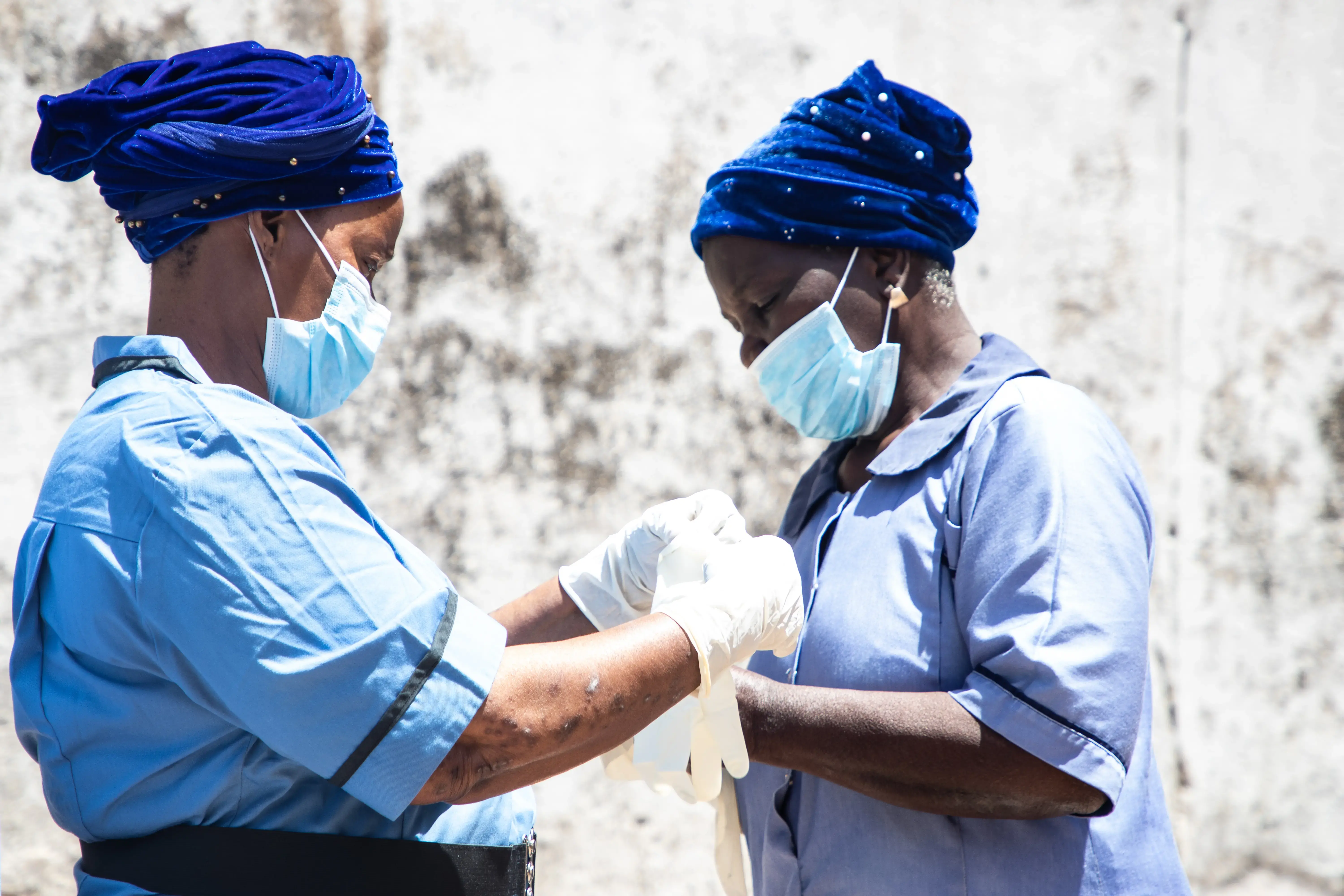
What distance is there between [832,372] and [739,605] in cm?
72

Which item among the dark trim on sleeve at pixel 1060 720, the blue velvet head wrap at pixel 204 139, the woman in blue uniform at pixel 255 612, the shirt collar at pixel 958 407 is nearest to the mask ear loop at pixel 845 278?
the shirt collar at pixel 958 407

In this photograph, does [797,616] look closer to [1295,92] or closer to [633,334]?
[633,334]

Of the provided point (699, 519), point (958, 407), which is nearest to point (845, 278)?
point (958, 407)

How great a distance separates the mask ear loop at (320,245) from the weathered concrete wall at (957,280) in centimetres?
178

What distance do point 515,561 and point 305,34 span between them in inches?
72.3

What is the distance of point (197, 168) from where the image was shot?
53.4 inches

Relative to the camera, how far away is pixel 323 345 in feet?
5.06

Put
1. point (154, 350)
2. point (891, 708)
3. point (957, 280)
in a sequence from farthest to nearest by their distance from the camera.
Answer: point (957, 280) < point (891, 708) < point (154, 350)

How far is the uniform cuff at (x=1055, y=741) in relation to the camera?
58.1 inches

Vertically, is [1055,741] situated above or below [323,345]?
below

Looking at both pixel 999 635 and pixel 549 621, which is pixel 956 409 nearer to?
pixel 999 635

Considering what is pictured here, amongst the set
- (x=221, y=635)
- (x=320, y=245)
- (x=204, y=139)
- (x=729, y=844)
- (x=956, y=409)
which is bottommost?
(x=729, y=844)

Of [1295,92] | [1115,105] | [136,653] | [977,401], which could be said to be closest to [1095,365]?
[1115,105]

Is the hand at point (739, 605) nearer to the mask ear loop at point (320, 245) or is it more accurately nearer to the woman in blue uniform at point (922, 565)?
the woman in blue uniform at point (922, 565)
